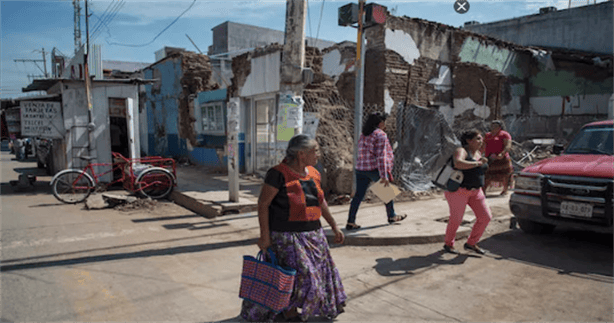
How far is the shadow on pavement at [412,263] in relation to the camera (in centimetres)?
478

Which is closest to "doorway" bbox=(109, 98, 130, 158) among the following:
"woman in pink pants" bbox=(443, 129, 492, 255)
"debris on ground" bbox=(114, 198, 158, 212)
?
"debris on ground" bbox=(114, 198, 158, 212)

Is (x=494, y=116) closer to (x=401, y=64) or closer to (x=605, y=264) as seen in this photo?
(x=401, y=64)

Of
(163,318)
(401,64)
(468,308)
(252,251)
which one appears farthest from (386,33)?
(163,318)

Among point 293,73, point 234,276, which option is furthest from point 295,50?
point 234,276

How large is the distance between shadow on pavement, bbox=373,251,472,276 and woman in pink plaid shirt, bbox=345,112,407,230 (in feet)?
3.52

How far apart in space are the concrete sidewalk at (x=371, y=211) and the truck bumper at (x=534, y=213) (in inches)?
30.4

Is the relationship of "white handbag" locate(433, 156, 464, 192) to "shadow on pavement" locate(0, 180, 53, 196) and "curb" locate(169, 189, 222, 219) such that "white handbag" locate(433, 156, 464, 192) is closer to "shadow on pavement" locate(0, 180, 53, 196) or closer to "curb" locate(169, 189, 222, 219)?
"curb" locate(169, 189, 222, 219)

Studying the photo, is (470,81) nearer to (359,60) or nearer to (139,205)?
(359,60)

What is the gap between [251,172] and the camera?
12.3 meters

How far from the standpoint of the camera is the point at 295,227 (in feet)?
10.2

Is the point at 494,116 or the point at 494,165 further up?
the point at 494,116

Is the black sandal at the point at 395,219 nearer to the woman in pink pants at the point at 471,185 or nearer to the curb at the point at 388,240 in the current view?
the curb at the point at 388,240

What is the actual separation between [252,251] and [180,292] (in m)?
1.71

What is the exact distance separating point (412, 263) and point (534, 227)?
2374 mm
